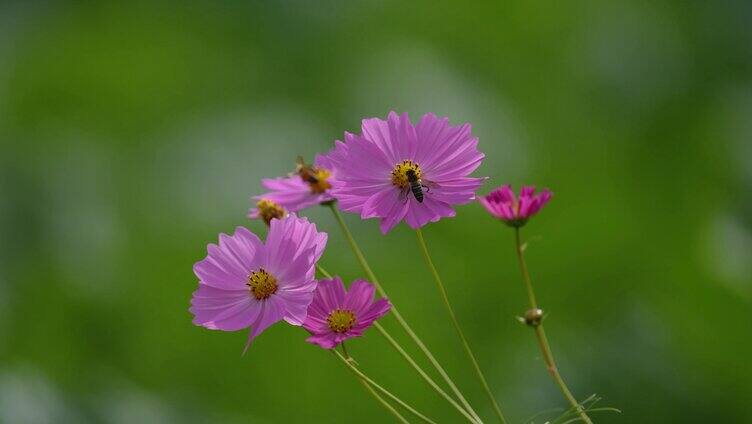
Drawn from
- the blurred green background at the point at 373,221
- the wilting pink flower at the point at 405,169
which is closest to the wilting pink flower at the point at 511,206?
the wilting pink flower at the point at 405,169

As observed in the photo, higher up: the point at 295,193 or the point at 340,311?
the point at 295,193

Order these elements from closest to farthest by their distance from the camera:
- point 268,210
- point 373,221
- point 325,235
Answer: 1. point 325,235
2. point 268,210
3. point 373,221

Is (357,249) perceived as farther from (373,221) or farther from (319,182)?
(373,221)

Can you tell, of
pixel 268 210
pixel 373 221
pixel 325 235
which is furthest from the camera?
pixel 373 221

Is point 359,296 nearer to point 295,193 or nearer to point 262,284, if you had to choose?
point 262,284

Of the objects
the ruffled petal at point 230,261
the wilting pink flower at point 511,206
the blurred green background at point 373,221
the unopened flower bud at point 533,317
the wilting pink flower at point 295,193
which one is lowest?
the unopened flower bud at point 533,317

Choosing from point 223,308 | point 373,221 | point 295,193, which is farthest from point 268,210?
point 373,221

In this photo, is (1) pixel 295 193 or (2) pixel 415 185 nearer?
(2) pixel 415 185

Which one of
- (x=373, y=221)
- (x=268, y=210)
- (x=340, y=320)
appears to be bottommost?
(x=340, y=320)

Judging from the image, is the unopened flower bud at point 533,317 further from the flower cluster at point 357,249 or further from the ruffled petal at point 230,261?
the ruffled petal at point 230,261
